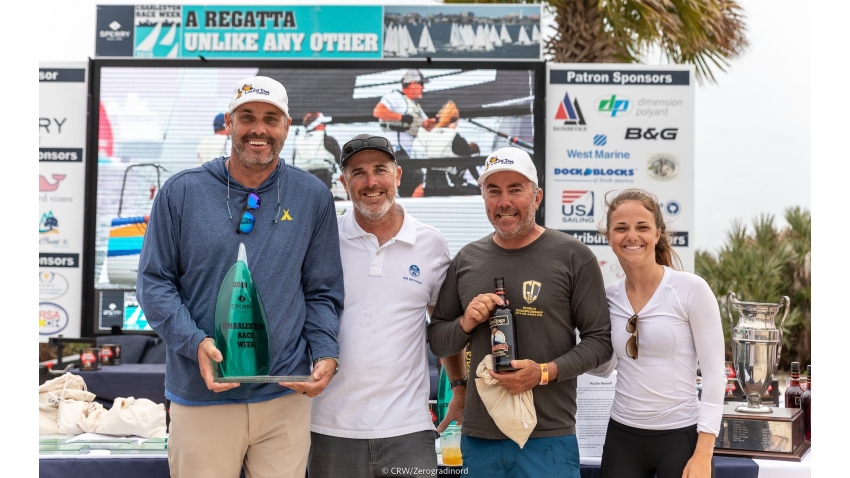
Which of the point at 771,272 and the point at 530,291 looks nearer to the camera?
the point at 530,291

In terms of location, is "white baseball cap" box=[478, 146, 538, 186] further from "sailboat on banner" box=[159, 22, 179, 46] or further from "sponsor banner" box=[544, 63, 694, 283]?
"sailboat on banner" box=[159, 22, 179, 46]

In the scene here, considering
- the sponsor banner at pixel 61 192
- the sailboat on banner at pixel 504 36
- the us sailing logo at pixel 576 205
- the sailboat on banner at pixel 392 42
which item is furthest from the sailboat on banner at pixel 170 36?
the us sailing logo at pixel 576 205

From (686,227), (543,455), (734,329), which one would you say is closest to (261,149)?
(543,455)

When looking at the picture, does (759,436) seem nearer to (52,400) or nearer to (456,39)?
(52,400)

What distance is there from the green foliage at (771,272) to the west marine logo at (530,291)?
821cm

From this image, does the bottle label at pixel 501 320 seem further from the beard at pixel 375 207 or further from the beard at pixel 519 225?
the beard at pixel 375 207

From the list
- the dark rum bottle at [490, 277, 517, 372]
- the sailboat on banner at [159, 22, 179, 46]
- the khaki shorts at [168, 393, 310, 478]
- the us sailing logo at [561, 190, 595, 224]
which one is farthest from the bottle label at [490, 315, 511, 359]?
the sailboat on banner at [159, 22, 179, 46]

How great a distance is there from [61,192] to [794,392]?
569 cm

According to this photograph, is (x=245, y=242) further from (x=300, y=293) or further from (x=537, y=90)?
(x=537, y=90)

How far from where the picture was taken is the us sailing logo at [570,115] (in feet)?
20.0

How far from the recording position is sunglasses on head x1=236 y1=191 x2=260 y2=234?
2.29m

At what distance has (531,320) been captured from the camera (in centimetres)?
241

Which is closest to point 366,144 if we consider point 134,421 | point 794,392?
point 134,421

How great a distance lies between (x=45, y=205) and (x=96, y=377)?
6.46ft
